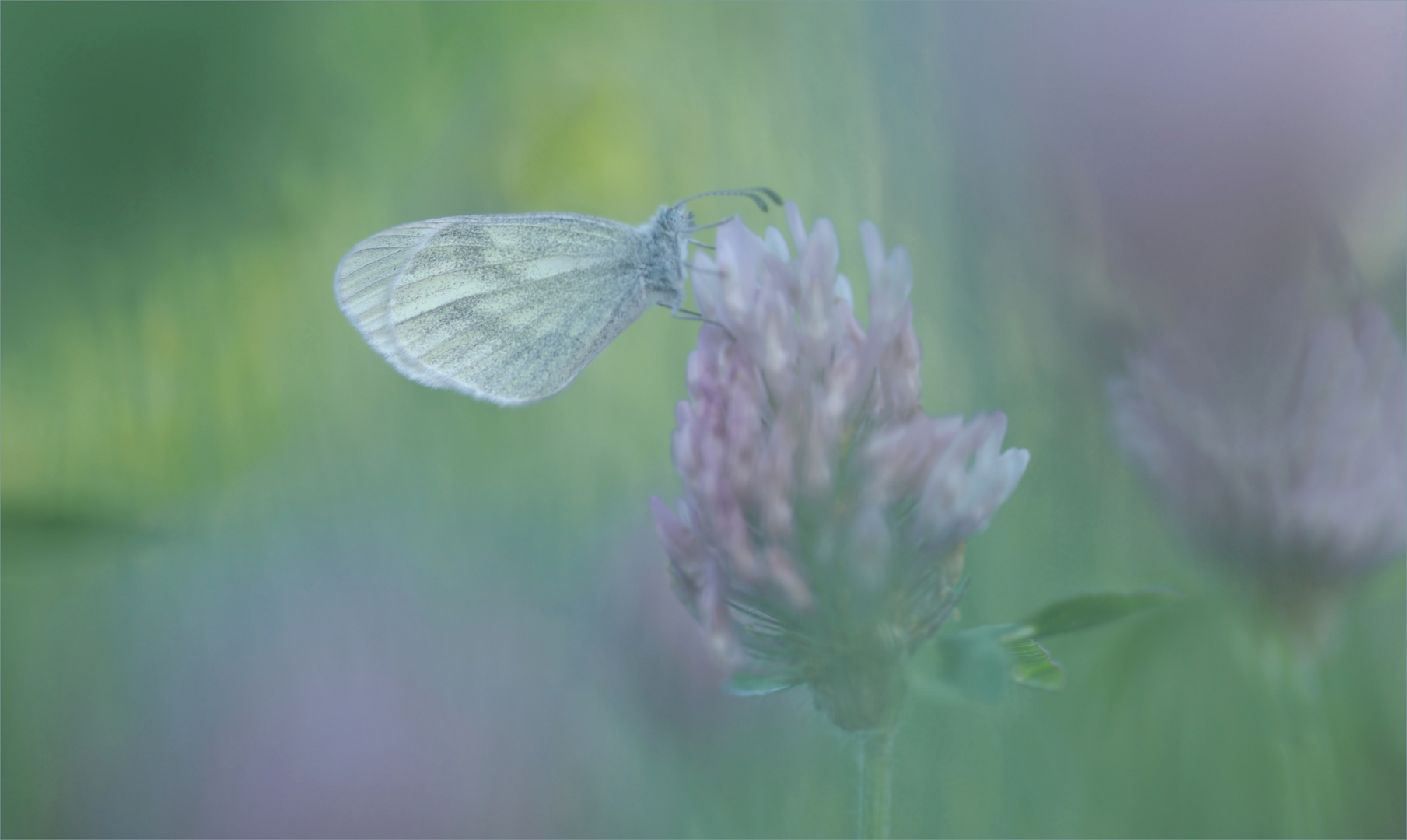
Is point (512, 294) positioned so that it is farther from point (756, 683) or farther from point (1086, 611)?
point (1086, 611)

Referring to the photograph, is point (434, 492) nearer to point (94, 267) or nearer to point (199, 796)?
point (199, 796)

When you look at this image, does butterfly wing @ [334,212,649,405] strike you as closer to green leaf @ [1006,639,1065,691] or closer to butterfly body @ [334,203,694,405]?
butterfly body @ [334,203,694,405]

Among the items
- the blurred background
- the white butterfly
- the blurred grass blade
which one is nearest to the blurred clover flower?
the blurred background

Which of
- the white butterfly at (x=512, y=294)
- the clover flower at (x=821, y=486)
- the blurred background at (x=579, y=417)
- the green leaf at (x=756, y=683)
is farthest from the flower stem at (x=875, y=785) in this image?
the white butterfly at (x=512, y=294)

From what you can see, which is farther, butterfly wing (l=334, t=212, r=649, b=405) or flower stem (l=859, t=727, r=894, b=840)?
butterfly wing (l=334, t=212, r=649, b=405)

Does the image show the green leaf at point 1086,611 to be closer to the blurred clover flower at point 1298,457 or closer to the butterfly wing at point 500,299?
the blurred clover flower at point 1298,457

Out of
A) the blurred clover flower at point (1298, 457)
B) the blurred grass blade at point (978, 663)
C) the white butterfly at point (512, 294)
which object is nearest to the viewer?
the blurred grass blade at point (978, 663)

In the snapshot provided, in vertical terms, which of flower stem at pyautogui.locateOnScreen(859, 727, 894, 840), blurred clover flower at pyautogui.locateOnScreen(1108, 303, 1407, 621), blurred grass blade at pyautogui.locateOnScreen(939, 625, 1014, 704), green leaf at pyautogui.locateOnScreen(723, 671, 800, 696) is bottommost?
flower stem at pyautogui.locateOnScreen(859, 727, 894, 840)
